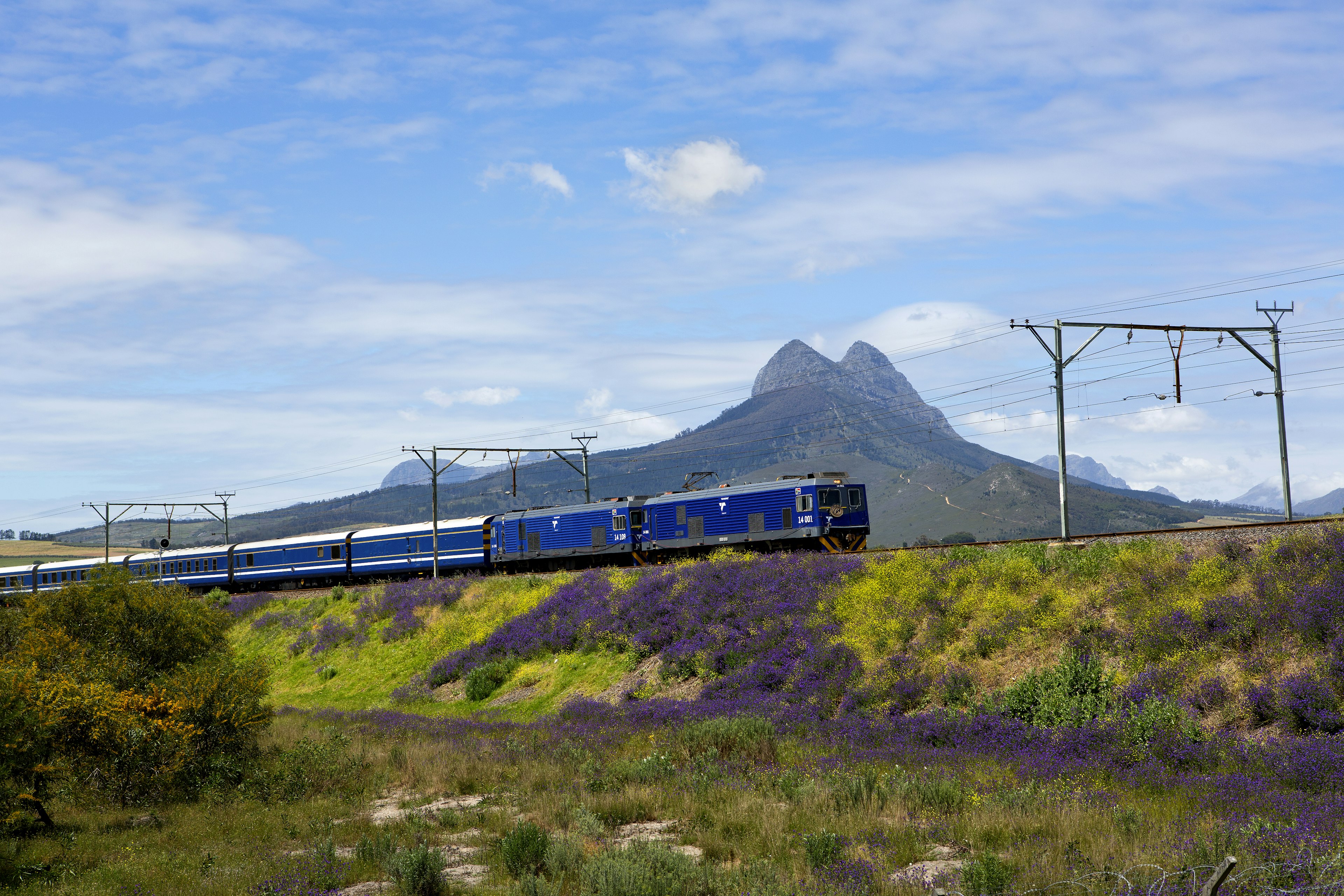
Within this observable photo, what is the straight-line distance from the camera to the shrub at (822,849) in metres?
11.3

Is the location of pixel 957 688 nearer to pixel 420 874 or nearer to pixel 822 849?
pixel 822 849

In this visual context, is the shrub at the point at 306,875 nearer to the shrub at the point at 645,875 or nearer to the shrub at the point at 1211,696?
the shrub at the point at 645,875

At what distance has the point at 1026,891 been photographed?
9172 millimetres

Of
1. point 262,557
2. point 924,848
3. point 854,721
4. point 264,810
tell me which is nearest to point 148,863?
point 264,810

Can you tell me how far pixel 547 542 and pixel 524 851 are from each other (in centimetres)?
3972

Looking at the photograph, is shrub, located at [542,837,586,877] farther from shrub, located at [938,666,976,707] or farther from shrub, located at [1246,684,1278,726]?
shrub, located at [1246,684,1278,726]

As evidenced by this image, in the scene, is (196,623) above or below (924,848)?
above

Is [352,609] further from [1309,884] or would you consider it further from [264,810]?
[1309,884]

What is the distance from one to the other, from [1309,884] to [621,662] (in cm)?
2367

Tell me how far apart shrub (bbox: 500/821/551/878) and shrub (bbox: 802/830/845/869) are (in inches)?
144

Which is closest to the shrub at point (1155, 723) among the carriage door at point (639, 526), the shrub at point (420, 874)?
the shrub at point (420, 874)

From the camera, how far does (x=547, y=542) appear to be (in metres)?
52.1

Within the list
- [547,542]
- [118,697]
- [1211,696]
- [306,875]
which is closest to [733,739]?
[1211,696]

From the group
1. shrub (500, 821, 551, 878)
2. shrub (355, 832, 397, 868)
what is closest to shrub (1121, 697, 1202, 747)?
shrub (500, 821, 551, 878)
